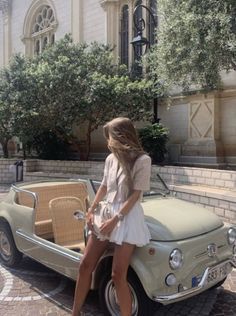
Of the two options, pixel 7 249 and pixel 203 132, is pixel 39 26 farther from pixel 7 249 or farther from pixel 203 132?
pixel 7 249

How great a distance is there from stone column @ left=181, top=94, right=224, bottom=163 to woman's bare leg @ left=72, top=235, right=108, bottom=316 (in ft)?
36.4

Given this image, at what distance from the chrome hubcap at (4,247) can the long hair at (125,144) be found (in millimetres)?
2957

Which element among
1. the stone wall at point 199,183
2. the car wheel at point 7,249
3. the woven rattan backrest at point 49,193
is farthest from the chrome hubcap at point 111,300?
the stone wall at point 199,183

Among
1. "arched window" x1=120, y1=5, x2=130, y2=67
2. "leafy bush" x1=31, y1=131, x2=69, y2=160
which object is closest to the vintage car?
"leafy bush" x1=31, y1=131, x2=69, y2=160

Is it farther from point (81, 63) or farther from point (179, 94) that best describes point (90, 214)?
point (179, 94)

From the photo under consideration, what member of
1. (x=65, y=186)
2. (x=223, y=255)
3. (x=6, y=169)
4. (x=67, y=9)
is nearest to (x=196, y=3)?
(x=65, y=186)

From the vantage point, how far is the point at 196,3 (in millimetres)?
Result: 9141

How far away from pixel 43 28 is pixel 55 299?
73.6 feet

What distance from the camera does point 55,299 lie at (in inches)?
182

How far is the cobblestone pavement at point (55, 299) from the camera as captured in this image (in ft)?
14.0

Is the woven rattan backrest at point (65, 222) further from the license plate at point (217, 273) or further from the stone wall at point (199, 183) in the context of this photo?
the license plate at point (217, 273)

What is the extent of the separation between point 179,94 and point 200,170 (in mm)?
6351

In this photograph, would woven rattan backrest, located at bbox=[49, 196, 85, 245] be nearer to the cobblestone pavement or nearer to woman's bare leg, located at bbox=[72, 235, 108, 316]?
the cobblestone pavement

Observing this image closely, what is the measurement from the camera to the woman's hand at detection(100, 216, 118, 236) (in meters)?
3.45
